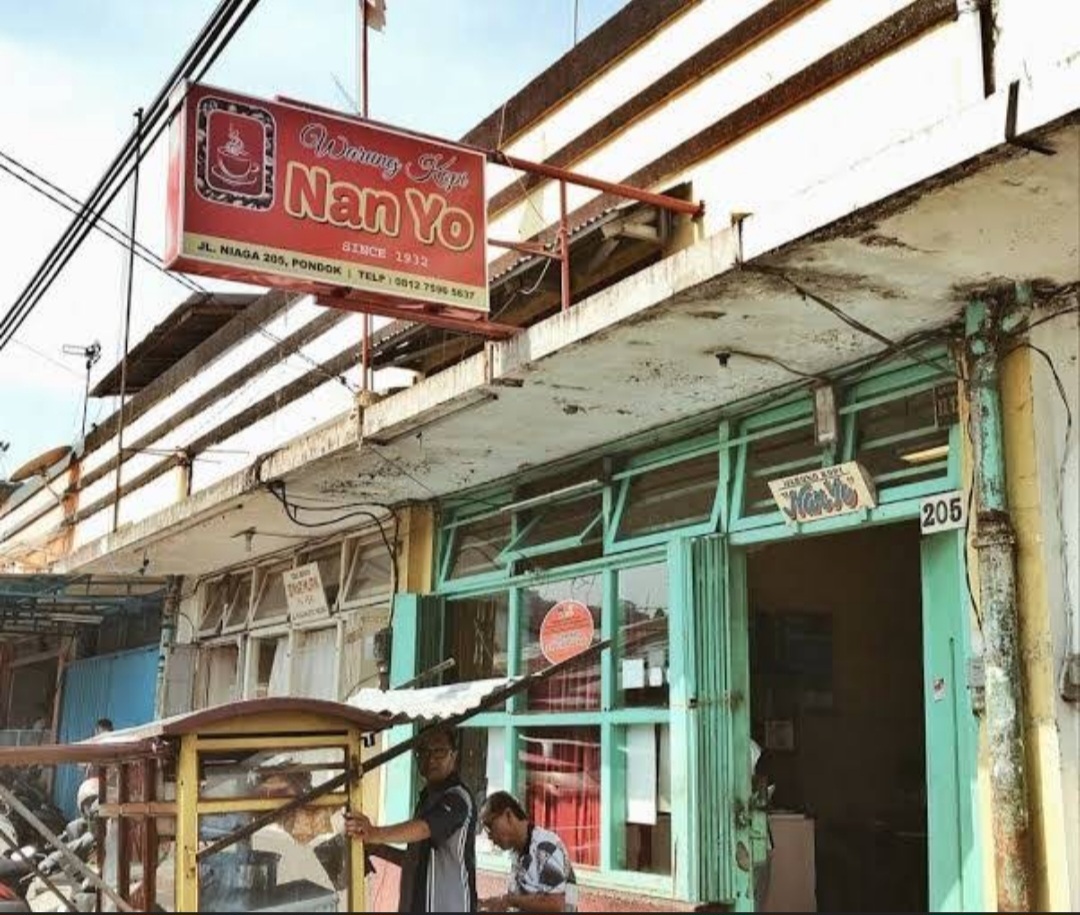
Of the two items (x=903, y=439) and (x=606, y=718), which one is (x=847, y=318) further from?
(x=606, y=718)

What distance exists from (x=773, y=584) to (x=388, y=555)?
11.4 ft

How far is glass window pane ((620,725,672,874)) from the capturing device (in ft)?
23.7

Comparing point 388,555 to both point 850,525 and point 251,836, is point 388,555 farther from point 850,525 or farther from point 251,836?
point 251,836

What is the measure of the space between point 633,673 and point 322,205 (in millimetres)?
3416

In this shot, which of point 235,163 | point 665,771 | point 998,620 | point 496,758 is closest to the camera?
point 998,620

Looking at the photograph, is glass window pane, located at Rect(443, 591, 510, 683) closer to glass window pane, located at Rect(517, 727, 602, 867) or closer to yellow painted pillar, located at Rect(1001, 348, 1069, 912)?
glass window pane, located at Rect(517, 727, 602, 867)

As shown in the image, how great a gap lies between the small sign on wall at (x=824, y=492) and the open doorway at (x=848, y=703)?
6.73 feet

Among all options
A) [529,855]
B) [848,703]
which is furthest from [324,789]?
[848,703]

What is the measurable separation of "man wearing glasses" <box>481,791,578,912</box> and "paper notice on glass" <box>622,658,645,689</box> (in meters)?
1.80

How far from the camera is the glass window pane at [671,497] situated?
739 cm

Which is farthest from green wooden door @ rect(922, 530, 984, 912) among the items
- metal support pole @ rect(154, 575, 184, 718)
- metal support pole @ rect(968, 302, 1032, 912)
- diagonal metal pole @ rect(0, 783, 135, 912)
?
metal support pole @ rect(154, 575, 184, 718)

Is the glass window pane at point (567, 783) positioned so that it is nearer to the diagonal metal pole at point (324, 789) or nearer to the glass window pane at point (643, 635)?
the glass window pane at point (643, 635)

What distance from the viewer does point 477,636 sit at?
31.4ft

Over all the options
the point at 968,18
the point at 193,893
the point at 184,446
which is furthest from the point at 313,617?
the point at 968,18
